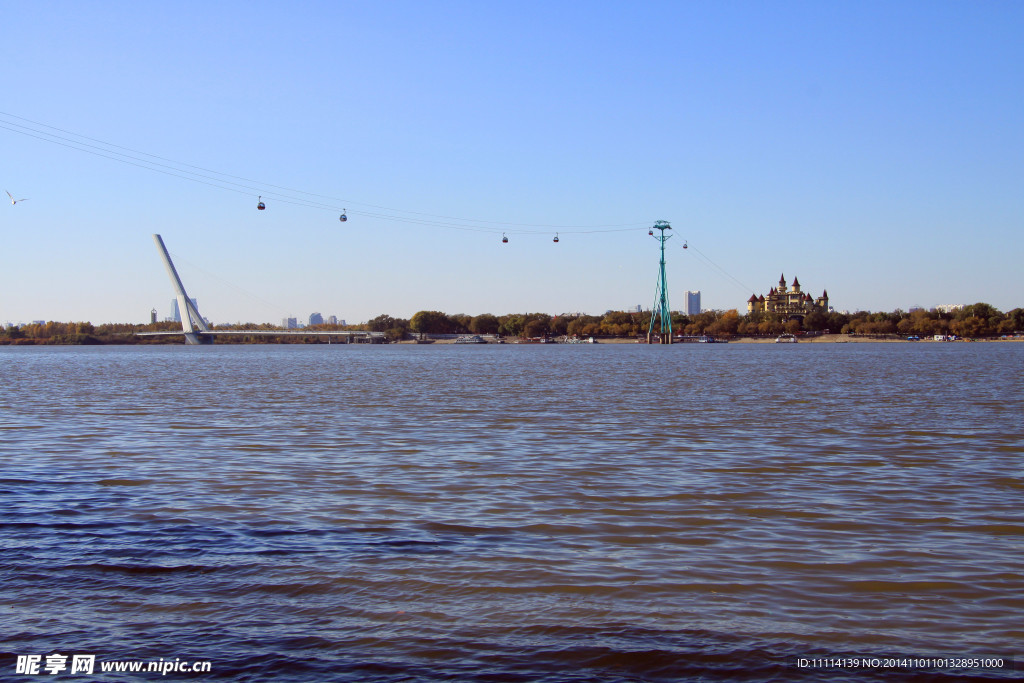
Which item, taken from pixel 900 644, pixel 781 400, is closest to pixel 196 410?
pixel 781 400

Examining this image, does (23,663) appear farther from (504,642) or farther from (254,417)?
(254,417)

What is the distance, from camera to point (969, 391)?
3338 cm

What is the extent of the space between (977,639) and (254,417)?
20.3m

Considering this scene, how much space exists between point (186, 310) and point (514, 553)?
5778 inches

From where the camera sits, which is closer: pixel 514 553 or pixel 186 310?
pixel 514 553
